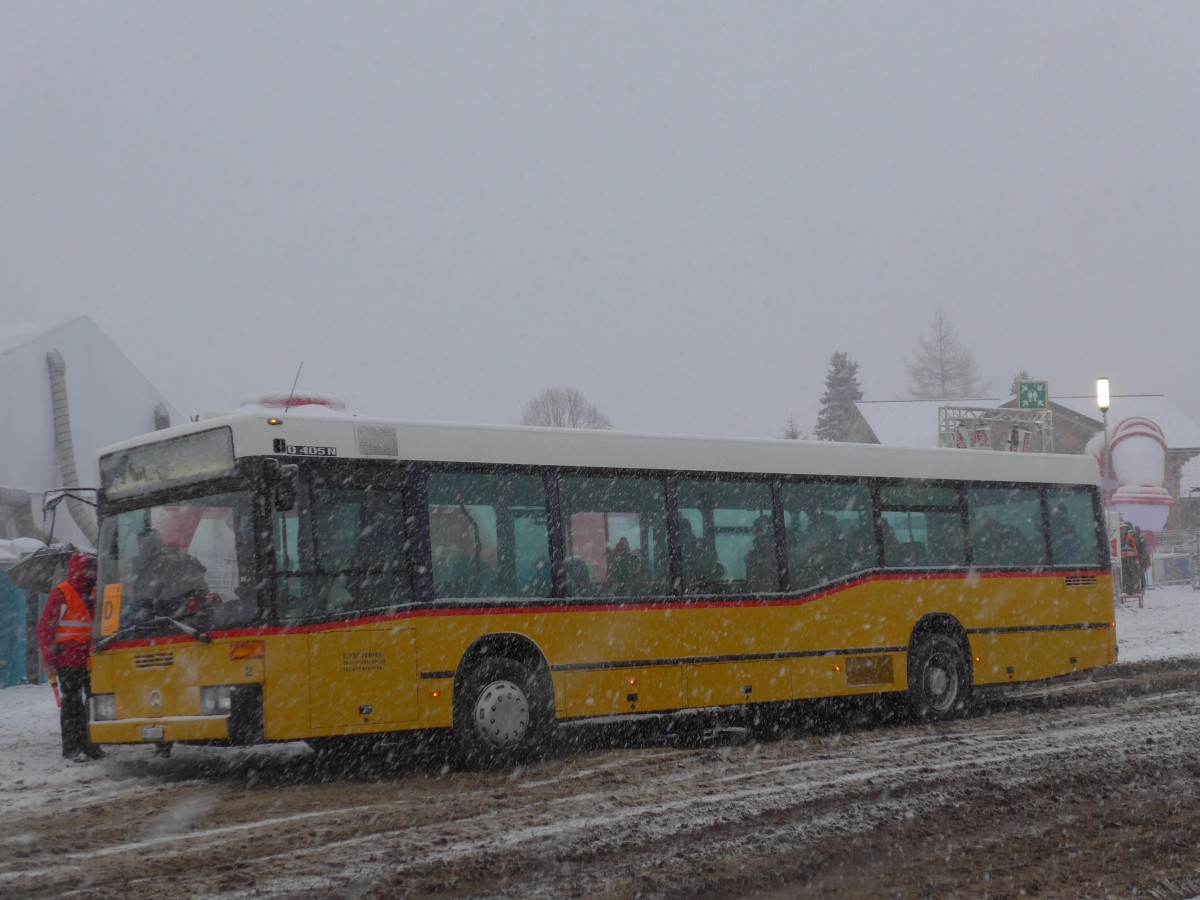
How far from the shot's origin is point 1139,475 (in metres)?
52.2

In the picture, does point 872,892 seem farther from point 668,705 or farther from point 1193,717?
point 1193,717

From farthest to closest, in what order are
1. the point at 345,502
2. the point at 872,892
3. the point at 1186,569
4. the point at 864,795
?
the point at 1186,569
the point at 345,502
the point at 864,795
the point at 872,892

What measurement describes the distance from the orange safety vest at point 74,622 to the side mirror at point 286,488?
115 inches

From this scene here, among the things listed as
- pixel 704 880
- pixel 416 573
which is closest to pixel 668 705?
pixel 416 573

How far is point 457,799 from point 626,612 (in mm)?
3270

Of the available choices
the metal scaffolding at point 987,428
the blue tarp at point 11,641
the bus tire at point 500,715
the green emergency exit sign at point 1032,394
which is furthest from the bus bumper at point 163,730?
the green emergency exit sign at point 1032,394

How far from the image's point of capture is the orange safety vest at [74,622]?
12352 millimetres

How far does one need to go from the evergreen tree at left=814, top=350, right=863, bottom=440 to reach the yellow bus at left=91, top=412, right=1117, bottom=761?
9025 cm

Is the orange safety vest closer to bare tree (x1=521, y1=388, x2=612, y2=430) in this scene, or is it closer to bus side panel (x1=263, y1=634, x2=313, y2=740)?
bus side panel (x1=263, y1=634, x2=313, y2=740)

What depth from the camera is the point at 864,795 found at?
9336 mm

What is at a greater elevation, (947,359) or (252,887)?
(947,359)

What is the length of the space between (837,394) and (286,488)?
9769cm

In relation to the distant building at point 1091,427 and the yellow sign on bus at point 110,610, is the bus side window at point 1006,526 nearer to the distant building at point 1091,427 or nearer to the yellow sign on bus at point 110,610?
the yellow sign on bus at point 110,610

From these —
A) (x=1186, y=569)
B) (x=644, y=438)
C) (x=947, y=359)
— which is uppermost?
(x=947, y=359)
